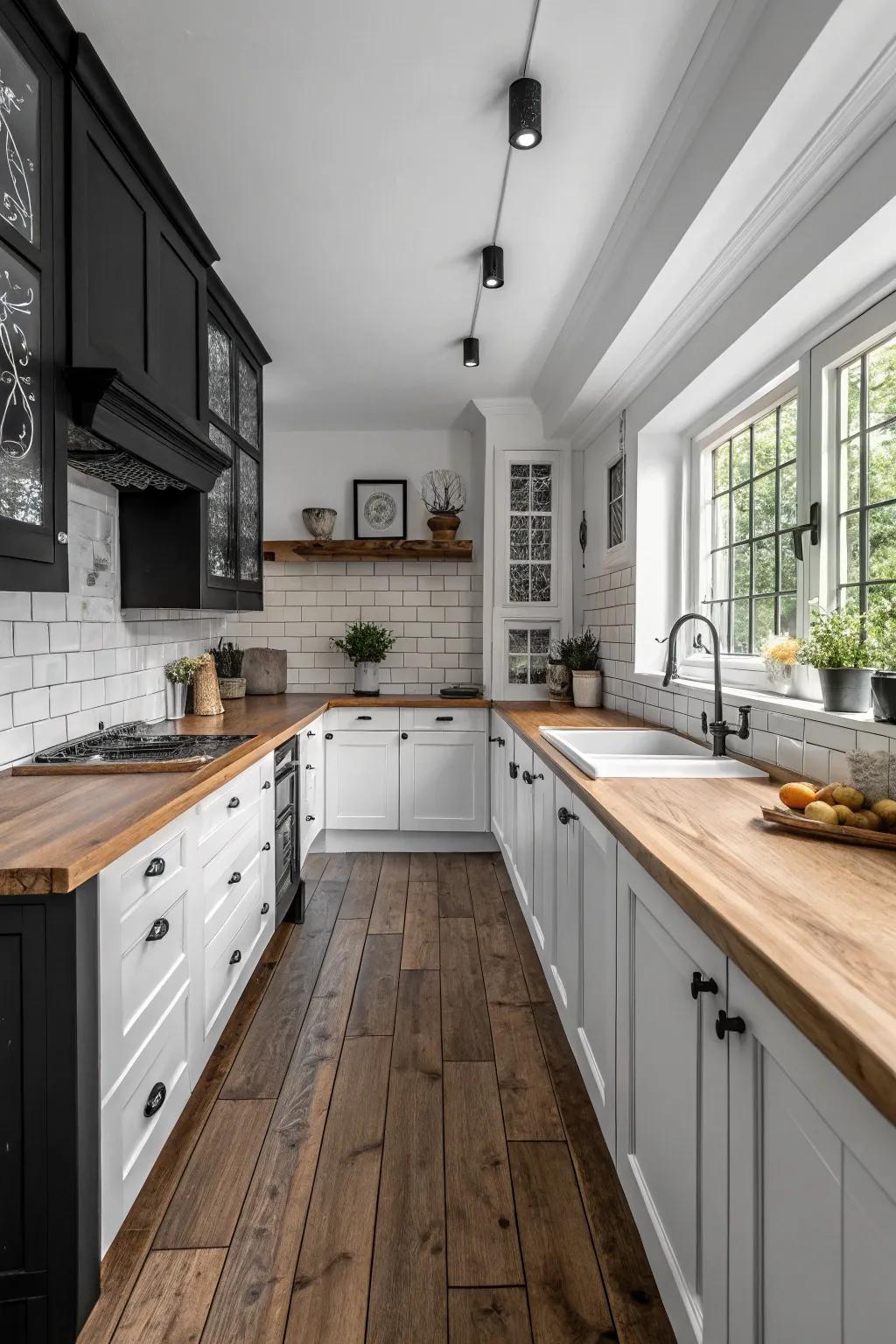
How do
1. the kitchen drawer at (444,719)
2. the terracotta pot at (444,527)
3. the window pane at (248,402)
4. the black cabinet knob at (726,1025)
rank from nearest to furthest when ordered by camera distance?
the black cabinet knob at (726,1025) < the window pane at (248,402) < the kitchen drawer at (444,719) < the terracotta pot at (444,527)

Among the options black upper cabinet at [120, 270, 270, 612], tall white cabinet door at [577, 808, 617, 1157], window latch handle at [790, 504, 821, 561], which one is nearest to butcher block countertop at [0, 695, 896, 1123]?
tall white cabinet door at [577, 808, 617, 1157]

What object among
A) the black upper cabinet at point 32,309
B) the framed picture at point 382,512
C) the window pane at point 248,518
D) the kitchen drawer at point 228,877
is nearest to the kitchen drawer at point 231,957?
the kitchen drawer at point 228,877

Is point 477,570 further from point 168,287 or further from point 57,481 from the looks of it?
point 57,481

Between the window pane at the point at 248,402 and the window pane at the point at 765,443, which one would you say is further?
the window pane at the point at 248,402

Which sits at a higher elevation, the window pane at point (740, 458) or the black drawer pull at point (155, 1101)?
the window pane at point (740, 458)

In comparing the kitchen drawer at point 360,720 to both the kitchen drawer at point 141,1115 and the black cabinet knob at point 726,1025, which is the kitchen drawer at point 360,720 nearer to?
the kitchen drawer at point 141,1115

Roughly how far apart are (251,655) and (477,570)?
1489 millimetres

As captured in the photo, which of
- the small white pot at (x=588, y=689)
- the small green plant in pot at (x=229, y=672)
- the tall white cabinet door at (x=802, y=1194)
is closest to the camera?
the tall white cabinet door at (x=802, y=1194)

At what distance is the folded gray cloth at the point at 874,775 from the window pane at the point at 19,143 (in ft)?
6.68

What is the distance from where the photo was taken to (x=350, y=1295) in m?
1.46

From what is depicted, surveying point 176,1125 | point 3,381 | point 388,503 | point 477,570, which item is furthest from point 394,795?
point 3,381

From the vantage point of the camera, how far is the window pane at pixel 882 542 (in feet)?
6.12

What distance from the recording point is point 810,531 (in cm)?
217

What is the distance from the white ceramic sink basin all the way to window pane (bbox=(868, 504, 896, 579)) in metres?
0.59
